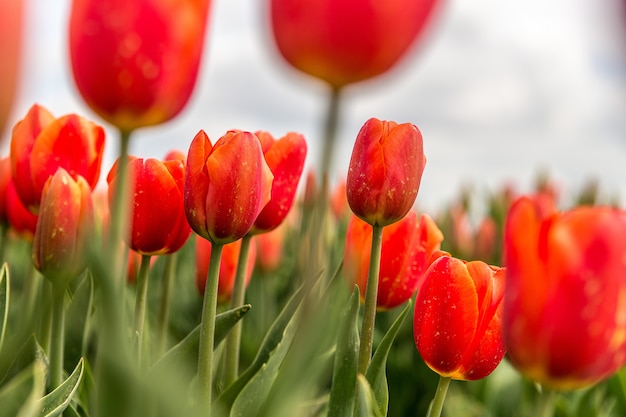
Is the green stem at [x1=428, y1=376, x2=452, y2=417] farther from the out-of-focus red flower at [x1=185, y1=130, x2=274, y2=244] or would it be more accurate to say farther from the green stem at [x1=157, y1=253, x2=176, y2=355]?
the green stem at [x1=157, y1=253, x2=176, y2=355]

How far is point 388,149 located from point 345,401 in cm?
26

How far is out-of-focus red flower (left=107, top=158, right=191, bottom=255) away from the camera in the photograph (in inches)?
34.2

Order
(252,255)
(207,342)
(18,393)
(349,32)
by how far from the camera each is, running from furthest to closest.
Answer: (252,255)
(18,393)
(207,342)
(349,32)

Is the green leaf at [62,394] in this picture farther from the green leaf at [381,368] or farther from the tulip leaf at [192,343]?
the green leaf at [381,368]

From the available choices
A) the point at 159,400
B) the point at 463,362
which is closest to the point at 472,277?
the point at 463,362

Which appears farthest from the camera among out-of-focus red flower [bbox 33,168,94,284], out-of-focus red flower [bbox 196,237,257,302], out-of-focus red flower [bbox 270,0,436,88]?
out-of-focus red flower [bbox 196,237,257,302]

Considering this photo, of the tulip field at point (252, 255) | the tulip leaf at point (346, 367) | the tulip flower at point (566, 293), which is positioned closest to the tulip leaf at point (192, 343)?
the tulip field at point (252, 255)

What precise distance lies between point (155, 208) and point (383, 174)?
0.26m

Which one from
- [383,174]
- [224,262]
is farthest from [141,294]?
[383,174]

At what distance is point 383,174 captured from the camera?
2.65ft

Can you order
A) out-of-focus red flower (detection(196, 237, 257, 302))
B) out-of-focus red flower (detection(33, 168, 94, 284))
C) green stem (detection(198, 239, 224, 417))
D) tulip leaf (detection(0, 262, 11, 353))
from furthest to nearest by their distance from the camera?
out-of-focus red flower (detection(196, 237, 257, 302)) < tulip leaf (detection(0, 262, 11, 353)) < out-of-focus red flower (detection(33, 168, 94, 284)) < green stem (detection(198, 239, 224, 417))

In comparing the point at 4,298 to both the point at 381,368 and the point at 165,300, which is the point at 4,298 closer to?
the point at 165,300

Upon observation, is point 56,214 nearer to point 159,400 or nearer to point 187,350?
point 187,350

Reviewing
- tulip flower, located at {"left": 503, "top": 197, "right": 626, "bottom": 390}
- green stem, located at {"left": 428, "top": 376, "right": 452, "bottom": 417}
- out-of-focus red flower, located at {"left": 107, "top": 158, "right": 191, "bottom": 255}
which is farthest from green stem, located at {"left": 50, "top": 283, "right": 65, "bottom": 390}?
tulip flower, located at {"left": 503, "top": 197, "right": 626, "bottom": 390}
